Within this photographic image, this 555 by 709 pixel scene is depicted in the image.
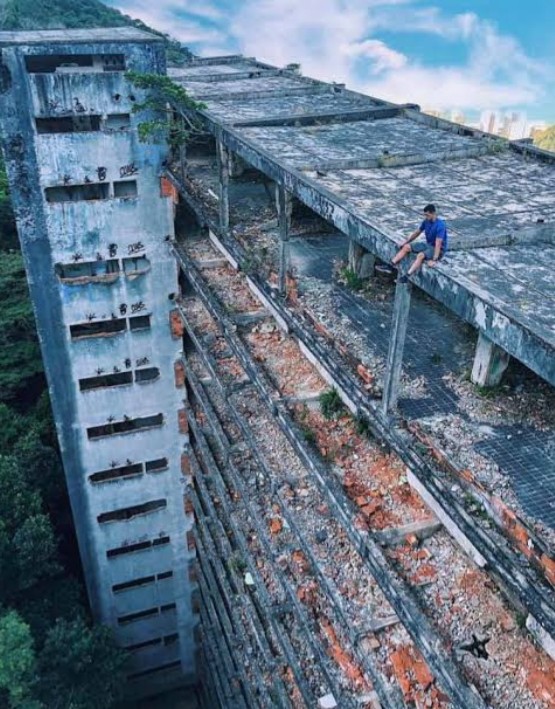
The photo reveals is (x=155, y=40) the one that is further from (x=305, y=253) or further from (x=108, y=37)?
(x=305, y=253)

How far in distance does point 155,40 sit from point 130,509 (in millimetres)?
13124

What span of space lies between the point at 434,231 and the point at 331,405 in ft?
13.2

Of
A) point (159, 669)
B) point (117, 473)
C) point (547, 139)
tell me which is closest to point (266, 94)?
point (117, 473)

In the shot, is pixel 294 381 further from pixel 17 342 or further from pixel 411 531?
pixel 17 342

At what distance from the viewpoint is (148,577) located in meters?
19.9

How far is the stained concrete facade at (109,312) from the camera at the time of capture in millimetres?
13953

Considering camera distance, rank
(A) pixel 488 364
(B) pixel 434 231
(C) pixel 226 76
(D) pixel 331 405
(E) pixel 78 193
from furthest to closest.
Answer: (C) pixel 226 76, (E) pixel 78 193, (D) pixel 331 405, (A) pixel 488 364, (B) pixel 434 231

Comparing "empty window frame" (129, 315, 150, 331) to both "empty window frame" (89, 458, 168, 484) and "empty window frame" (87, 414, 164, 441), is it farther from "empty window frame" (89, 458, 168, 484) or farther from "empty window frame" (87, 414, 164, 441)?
"empty window frame" (89, 458, 168, 484)

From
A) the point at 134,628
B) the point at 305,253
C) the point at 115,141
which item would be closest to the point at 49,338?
the point at 115,141

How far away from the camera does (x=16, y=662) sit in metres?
13.4

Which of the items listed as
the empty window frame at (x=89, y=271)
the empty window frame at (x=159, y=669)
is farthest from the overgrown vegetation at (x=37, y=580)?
the empty window frame at (x=89, y=271)

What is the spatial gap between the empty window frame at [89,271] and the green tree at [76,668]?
8984 mm

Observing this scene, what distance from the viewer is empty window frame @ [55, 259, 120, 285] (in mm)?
15633

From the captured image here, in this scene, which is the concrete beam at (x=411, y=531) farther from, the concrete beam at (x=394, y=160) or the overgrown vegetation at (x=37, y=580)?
the overgrown vegetation at (x=37, y=580)
